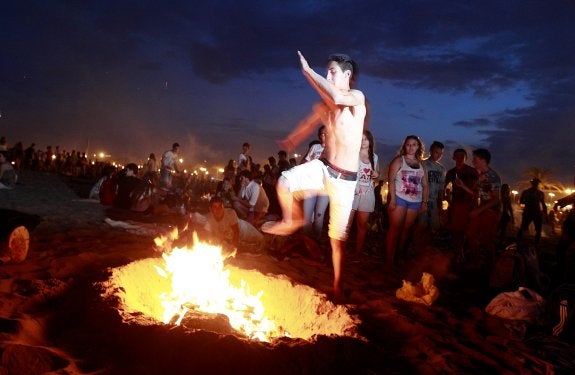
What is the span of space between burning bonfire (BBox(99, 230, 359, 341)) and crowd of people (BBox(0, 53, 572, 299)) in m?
0.47

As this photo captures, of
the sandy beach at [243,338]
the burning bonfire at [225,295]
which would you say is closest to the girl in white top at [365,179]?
the sandy beach at [243,338]

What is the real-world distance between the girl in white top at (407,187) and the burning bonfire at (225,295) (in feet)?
7.60

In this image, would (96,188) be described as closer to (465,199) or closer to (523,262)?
(465,199)

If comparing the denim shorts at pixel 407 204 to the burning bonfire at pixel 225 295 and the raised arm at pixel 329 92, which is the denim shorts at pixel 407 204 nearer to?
the burning bonfire at pixel 225 295

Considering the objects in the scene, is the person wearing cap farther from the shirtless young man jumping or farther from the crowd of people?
the shirtless young man jumping

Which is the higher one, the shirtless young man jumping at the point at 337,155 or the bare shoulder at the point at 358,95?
the bare shoulder at the point at 358,95

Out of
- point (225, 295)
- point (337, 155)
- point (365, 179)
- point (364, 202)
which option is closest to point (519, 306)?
point (337, 155)

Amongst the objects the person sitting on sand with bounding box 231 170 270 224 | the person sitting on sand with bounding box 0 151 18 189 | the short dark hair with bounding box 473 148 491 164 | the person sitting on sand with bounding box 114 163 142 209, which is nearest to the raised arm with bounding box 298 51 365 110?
the short dark hair with bounding box 473 148 491 164

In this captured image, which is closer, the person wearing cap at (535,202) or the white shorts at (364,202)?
the white shorts at (364,202)

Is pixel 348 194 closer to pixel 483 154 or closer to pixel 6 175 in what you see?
pixel 483 154

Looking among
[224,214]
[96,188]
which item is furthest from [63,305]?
[96,188]

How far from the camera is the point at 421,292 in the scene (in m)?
4.46

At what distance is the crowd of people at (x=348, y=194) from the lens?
3904mm

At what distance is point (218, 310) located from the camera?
379 centimetres
